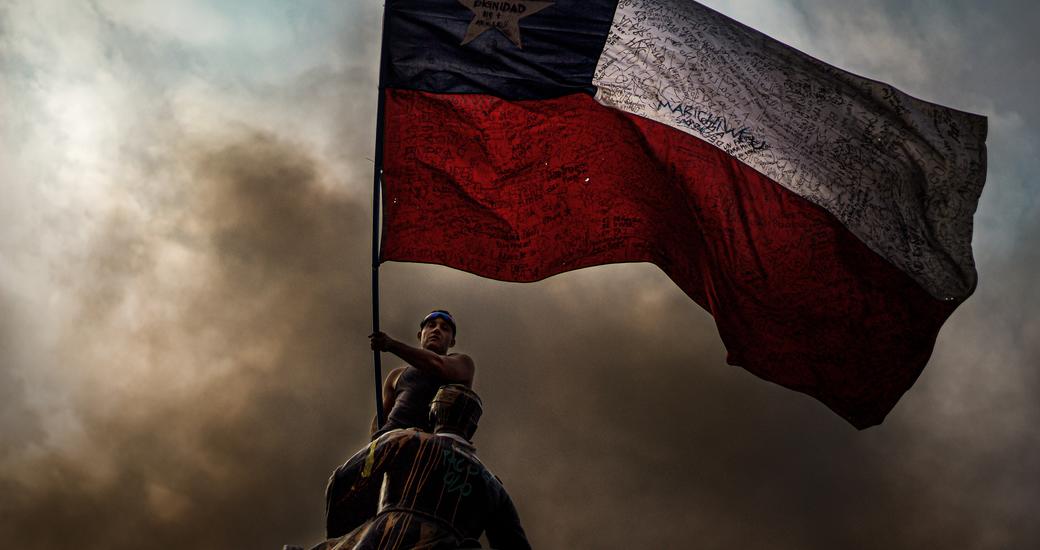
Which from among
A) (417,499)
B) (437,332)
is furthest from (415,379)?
(417,499)

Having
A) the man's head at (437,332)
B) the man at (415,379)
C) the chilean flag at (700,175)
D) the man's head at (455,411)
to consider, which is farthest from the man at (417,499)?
the chilean flag at (700,175)

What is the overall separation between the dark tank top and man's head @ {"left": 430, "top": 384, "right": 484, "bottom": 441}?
1.24ft

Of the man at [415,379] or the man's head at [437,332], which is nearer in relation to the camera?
the man at [415,379]

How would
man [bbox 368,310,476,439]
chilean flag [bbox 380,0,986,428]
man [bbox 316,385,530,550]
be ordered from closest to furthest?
man [bbox 316,385,530,550] < man [bbox 368,310,476,439] < chilean flag [bbox 380,0,986,428]

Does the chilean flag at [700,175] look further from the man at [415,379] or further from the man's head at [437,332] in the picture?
the man at [415,379]

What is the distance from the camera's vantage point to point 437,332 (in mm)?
12133

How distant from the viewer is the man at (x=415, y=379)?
11.0 metres

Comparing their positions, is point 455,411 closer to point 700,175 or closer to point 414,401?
point 414,401

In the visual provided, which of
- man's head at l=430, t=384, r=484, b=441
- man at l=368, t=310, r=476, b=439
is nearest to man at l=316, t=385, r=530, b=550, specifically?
man's head at l=430, t=384, r=484, b=441

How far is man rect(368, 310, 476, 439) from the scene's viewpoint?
36.1 feet

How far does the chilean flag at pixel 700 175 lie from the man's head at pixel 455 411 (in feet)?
8.44

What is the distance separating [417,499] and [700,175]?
21.2 feet

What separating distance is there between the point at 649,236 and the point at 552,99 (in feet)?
7.47

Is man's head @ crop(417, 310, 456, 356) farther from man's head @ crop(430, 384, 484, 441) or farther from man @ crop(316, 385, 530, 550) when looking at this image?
man @ crop(316, 385, 530, 550)
